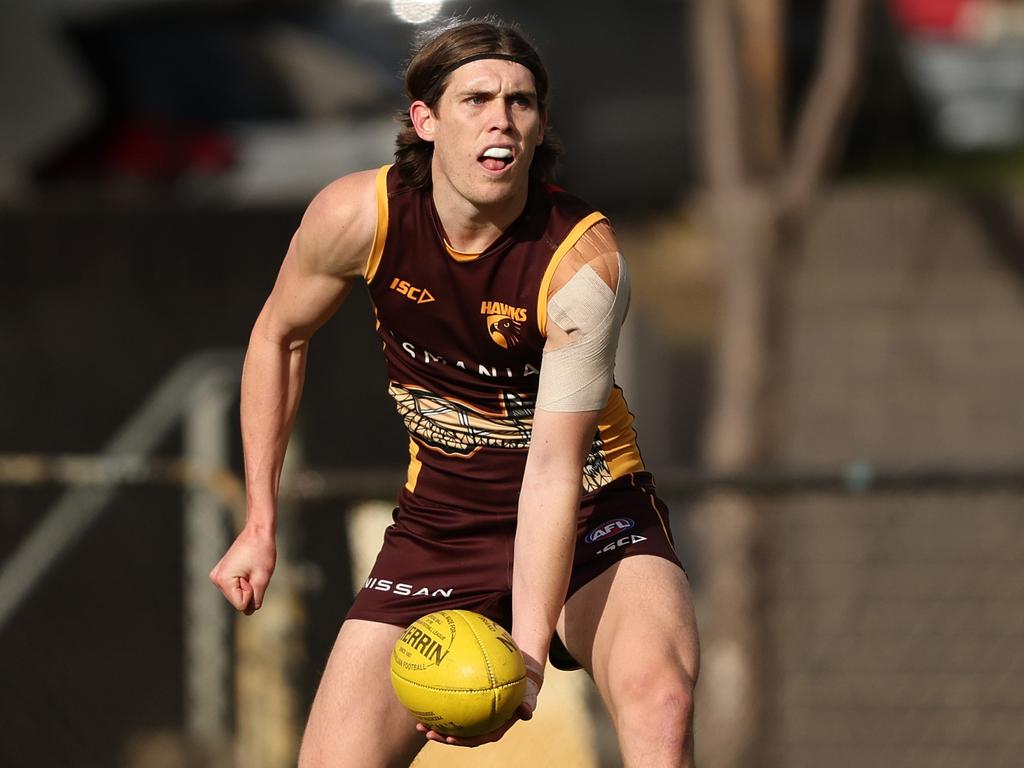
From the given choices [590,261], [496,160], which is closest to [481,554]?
[590,261]

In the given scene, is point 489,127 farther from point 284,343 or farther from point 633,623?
point 633,623

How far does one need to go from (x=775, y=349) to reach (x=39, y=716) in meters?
4.25

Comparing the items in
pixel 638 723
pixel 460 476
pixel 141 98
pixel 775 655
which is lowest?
pixel 775 655

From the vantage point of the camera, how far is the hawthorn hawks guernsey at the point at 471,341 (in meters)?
3.96

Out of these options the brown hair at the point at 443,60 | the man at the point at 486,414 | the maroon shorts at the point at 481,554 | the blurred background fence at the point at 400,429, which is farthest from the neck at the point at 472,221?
the blurred background fence at the point at 400,429

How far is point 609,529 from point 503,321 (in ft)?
2.11

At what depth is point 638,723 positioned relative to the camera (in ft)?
12.7

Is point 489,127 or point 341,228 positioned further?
point 341,228

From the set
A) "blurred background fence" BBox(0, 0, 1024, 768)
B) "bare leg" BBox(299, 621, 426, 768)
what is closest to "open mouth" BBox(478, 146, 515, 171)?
"bare leg" BBox(299, 621, 426, 768)

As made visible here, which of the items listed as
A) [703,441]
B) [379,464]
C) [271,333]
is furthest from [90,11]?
[271,333]

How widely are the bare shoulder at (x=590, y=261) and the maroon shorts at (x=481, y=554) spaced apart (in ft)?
2.10

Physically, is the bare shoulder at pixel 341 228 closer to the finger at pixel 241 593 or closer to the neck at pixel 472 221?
the neck at pixel 472 221

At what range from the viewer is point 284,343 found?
4.32m

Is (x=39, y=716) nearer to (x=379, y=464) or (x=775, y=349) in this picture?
(x=379, y=464)
